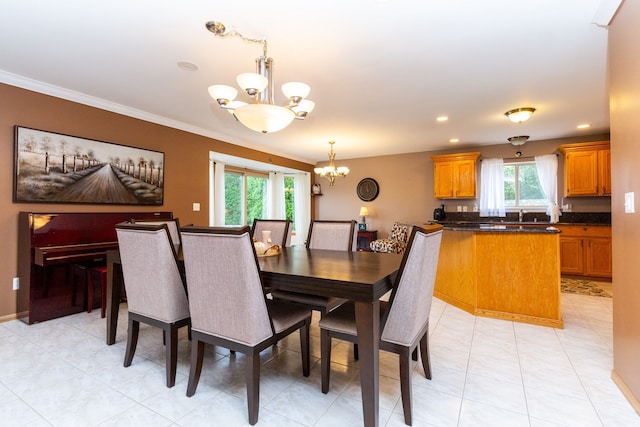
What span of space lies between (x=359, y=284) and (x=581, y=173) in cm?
534

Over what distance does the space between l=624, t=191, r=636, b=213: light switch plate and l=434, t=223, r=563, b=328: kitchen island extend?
1245 millimetres

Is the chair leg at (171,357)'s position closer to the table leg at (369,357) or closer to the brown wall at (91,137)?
the table leg at (369,357)

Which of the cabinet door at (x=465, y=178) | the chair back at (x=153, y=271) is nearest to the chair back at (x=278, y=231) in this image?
the chair back at (x=153, y=271)

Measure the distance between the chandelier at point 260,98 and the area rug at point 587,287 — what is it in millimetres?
4394

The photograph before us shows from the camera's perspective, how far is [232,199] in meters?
6.28

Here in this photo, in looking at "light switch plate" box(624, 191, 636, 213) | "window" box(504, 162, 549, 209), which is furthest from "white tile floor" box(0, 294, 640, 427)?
"window" box(504, 162, 549, 209)

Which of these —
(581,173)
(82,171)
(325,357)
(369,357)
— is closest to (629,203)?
(369,357)

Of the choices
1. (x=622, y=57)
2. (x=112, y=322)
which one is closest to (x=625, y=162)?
(x=622, y=57)

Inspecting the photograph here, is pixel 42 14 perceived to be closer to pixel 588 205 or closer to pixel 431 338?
pixel 431 338

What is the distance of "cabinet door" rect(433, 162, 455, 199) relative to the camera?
576 cm

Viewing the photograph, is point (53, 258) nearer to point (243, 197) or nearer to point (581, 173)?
point (243, 197)

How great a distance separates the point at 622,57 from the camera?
177 cm

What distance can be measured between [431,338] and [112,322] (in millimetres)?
2613

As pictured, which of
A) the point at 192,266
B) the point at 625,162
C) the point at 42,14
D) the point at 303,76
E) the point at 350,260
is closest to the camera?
the point at 192,266
